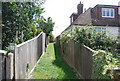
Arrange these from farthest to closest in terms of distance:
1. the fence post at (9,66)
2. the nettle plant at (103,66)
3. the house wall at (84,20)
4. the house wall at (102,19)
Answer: the house wall at (102,19) → the house wall at (84,20) → the fence post at (9,66) → the nettle plant at (103,66)

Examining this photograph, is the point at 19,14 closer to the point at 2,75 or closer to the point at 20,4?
the point at 20,4

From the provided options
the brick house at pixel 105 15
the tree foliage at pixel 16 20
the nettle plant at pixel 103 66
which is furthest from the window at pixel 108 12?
the nettle plant at pixel 103 66

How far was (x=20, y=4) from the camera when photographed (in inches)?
349

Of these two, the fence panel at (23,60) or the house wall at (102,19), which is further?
the house wall at (102,19)

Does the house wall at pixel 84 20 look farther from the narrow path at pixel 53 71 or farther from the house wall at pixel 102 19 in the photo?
the narrow path at pixel 53 71

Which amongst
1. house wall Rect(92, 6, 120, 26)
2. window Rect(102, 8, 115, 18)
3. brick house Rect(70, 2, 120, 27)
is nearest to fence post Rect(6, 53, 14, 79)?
brick house Rect(70, 2, 120, 27)

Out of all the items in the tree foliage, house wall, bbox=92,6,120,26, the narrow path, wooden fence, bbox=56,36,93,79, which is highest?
house wall, bbox=92,6,120,26

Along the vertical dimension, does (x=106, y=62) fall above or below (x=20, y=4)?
below

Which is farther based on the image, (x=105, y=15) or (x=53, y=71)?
(x=105, y=15)

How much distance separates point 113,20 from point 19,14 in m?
12.8

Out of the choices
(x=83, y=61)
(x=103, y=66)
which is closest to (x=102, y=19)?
(x=83, y=61)

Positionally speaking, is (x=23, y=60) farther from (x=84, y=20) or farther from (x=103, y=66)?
(x=84, y=20)

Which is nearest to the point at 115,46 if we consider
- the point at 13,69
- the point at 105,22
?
the point at 13,69

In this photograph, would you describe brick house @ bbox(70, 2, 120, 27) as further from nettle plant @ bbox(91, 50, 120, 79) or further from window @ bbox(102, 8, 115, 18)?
nettle plant @ bbox(91, 50, 120, 79)
